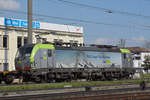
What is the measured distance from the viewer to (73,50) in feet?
93.7

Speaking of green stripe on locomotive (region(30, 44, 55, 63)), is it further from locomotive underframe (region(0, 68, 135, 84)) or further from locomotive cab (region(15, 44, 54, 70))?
locomotive underframe (region(0, 68, 135, 84))

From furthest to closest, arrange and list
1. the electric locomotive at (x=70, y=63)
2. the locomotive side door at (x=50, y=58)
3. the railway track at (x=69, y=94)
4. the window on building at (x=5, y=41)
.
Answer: the window on building at (x=5, y=41)
the locomotive side door at (x=50, y=58)
the electric locomotive at (x=70, y=63)
the railway track at (x=69, y=94)

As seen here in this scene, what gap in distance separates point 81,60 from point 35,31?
58.9 ft

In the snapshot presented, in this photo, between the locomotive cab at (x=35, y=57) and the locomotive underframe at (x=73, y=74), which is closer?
the locomotive cab at (x=35, y=57)

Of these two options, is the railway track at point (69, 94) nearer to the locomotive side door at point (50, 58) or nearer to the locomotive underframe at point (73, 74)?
the locomotive underframe at point (73, 74)

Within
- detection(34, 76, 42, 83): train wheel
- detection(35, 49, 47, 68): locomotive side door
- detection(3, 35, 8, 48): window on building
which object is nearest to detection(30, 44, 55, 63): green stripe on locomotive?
detection(35, 49, 47, 68): locomotive side door

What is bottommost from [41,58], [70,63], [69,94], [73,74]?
[69,94]

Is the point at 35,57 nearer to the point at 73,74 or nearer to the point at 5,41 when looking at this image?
the point at 73,74

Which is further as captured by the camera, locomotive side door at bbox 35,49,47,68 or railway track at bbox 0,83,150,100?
locomotive side door at bbox 35,49,47,68

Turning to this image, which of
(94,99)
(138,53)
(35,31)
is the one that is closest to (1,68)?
(35,31)

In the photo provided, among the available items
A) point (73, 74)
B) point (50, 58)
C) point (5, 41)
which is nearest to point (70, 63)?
point (73, 74)

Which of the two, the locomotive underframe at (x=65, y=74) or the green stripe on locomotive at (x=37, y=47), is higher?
the green stripe on locomotive at (x=37, y=47)

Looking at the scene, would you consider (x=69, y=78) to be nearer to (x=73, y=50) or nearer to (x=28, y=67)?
(x=73, y=50)

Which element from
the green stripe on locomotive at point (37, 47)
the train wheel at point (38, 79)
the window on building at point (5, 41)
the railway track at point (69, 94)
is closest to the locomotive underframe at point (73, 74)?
the train wheel at point (38, 79)
